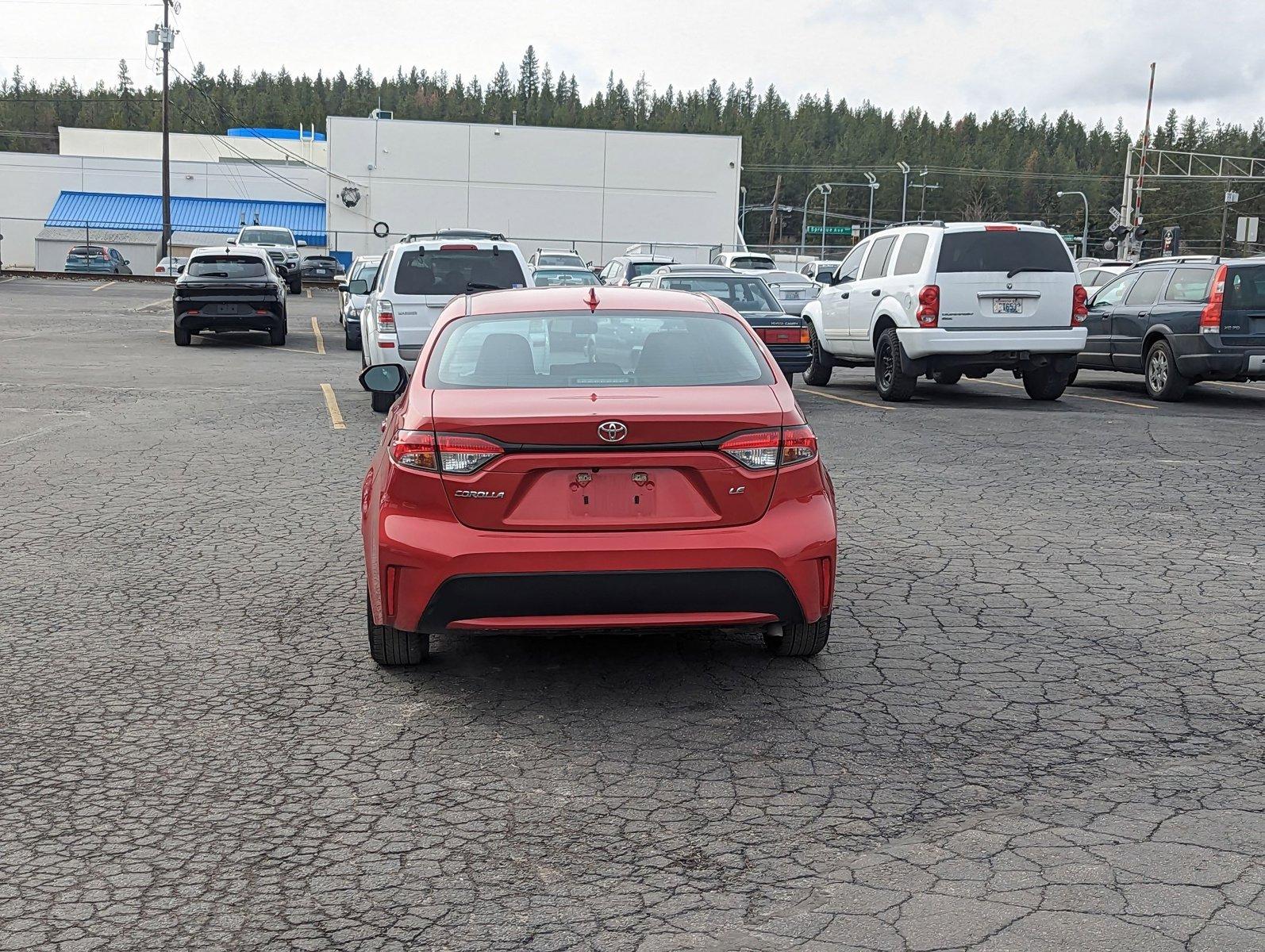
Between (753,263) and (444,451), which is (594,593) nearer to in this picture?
(444,451)

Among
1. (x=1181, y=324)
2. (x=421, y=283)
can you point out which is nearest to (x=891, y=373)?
(x=1181, y=324)

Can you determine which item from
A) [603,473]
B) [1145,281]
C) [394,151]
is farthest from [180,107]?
[603,473]

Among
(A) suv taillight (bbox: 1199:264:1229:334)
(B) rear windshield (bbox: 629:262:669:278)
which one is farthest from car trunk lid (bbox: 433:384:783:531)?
(B) rear windshield (bbox: 629:262:669:278)

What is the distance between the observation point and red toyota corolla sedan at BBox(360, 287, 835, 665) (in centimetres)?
501

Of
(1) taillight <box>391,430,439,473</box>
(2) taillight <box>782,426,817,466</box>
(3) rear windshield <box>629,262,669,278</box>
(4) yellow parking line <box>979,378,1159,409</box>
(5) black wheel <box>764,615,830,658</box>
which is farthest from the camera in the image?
(3) rear windshield <box>629,262,669,278</box>

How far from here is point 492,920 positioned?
11.4ft

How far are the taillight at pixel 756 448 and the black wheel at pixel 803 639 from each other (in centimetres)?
77

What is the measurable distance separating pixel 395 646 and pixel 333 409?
376 inches

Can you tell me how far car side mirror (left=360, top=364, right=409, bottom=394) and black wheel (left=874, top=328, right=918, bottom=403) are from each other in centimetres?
1006

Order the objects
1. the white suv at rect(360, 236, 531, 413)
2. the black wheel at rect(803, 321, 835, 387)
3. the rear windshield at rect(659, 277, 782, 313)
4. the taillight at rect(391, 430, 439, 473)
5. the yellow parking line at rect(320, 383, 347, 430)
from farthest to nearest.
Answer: the black wheel at rect(803, 321, 835, 387), the rear windshield at rect(659, 277, 782, 313), the white suv at rect(360, 236, 531, 413), the yellow parking line at rect(320, 383, 347, 430), the taillight at rect(391, 430, 439, 473)

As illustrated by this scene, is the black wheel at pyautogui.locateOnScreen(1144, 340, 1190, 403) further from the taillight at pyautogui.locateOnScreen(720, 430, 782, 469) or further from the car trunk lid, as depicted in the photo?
the car trunk lid

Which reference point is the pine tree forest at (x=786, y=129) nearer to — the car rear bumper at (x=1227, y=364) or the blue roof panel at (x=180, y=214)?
the blue roof panel at (x=180, y=214)

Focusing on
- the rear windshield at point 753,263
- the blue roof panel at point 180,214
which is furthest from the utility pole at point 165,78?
the rear windshield at point 753,263

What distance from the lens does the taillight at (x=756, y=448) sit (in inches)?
203
